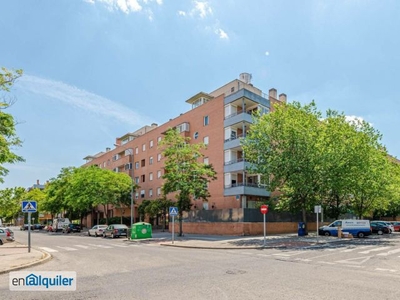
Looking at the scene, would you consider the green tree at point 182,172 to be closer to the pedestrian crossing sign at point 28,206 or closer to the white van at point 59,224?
the pedestrian crossing sign at point 28,206

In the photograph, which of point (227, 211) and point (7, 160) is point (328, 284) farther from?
point (227, 211)

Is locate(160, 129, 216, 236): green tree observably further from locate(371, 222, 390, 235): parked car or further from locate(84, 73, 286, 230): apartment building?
locate(371, 222, 390, 235): parked car

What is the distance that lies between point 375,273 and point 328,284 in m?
3.04

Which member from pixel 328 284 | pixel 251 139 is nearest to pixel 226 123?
pixel 251 139

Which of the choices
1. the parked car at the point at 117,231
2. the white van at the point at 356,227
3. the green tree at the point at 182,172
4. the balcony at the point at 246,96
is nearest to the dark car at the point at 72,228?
the parked car at the point at 117,231

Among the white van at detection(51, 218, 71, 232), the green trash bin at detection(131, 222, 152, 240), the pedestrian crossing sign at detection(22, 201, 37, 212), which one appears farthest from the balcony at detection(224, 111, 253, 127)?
the white van at detection(51, 218, 71, 232)

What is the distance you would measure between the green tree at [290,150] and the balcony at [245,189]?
531 cm

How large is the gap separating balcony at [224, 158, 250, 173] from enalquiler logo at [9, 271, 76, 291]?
82.8ft

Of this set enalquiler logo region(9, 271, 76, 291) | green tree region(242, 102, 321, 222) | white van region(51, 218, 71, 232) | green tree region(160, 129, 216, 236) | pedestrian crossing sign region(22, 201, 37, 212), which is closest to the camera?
enalquiler logo region(9, 271, 76, 291)

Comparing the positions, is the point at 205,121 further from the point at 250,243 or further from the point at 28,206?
the point at 28,206

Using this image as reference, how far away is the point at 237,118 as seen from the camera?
3688cm

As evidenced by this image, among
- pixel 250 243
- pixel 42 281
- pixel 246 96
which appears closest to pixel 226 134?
pixel 246 96

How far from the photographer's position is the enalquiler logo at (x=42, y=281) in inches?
356

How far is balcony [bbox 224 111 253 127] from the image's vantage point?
36.2m
